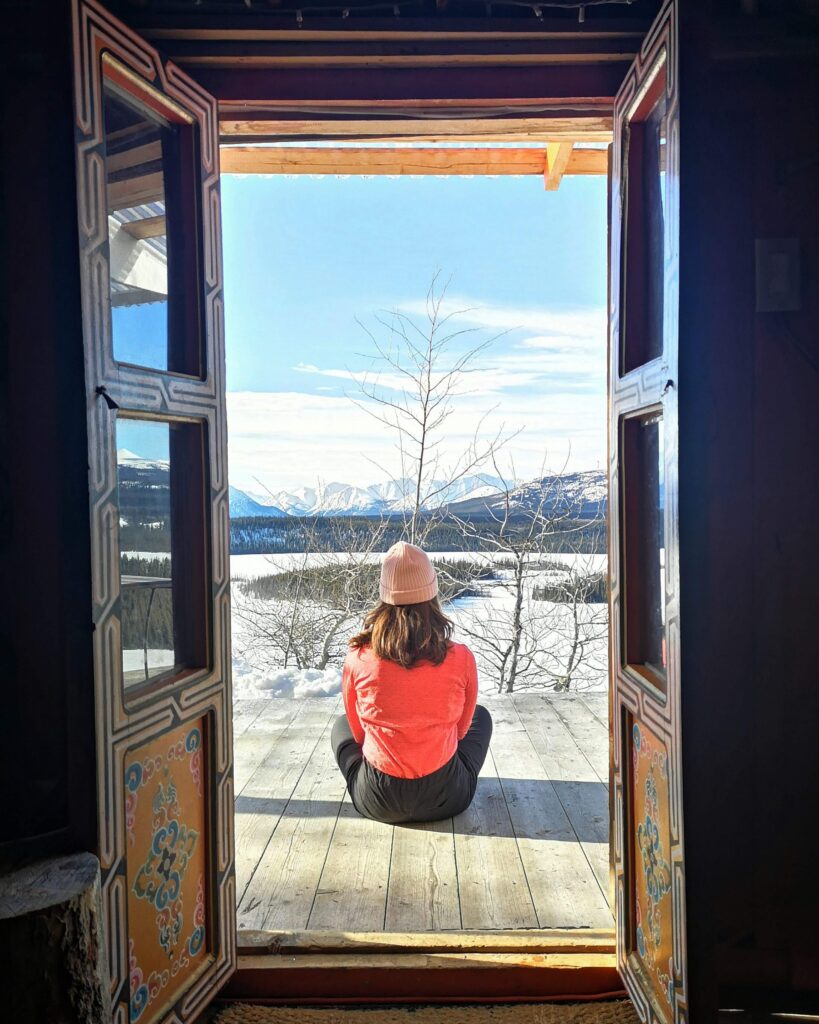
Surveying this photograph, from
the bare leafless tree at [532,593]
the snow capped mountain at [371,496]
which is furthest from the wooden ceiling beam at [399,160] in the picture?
the bare leafless tree at [532,593]

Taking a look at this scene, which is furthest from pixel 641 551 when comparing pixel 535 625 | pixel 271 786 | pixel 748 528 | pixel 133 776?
pixel 535 625

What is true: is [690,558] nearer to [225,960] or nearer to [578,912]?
[578,912]

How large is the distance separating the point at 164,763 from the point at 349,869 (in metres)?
A: 1.11

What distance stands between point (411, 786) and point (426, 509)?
4.80 metres

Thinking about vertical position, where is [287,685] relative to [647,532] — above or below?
below

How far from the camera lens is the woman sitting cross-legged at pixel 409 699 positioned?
2.93 m

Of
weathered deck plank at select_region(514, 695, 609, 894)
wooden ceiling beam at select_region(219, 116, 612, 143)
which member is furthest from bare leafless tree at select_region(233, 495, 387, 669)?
wooden ceiling beam at select_region(219, 116, 612, 143)

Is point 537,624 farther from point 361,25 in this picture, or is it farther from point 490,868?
point 361,25

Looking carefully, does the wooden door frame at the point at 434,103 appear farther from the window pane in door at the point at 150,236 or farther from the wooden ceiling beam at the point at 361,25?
the window pane in door at the point at 150,236

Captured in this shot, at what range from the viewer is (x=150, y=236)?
2.00m

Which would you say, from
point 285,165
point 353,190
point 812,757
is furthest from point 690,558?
point 353,190

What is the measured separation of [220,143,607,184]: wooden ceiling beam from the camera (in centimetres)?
319

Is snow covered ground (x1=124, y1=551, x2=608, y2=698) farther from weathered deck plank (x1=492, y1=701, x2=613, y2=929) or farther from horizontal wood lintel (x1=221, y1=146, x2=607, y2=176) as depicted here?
horizontal wood lintel (x1=221, y1=146, x2=607, y2=176)

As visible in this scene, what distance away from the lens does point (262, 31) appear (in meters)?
2.05
